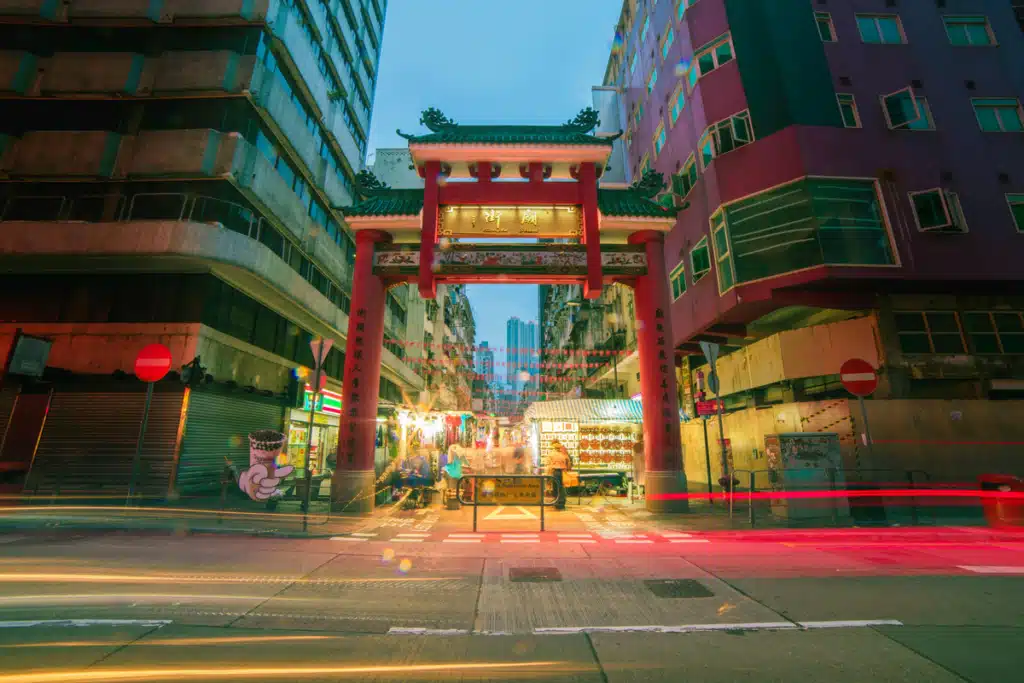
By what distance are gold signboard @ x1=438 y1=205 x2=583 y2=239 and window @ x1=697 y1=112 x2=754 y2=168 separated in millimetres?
6948

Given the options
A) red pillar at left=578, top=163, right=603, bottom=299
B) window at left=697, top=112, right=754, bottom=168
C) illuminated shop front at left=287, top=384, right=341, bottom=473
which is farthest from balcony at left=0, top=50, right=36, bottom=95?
window at left=697, top=112, right=754, bottom=168

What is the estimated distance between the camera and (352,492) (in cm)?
1201

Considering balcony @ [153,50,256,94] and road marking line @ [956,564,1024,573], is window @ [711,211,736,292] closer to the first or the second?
road marking line @ [956,564,1024,573]

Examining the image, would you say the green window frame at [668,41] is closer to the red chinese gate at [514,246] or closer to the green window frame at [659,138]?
the green window frame at [659,138]

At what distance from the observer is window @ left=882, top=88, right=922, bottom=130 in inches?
566

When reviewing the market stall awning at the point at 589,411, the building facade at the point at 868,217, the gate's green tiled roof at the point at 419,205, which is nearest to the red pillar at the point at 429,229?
the gate's green tiled roof at the point at 419,205

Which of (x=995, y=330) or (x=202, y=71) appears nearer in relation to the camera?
(x=995, y=330)

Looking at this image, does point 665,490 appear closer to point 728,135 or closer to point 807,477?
A: point 807,477

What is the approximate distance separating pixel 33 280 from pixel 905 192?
30037 mm

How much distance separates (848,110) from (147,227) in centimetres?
2447

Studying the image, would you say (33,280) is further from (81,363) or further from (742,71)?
(742,71)

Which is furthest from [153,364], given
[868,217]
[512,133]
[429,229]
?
[868,217]

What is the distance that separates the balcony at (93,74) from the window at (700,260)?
22.0m

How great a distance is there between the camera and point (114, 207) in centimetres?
1452
